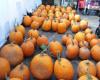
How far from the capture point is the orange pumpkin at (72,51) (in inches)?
56.2

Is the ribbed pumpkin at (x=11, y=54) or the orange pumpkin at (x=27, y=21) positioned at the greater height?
the orange pumpkin at (x=27, y=21)

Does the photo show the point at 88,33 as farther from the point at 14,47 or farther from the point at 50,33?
the point at 14,47

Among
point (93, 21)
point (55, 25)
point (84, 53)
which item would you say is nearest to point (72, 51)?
point (84, 53)

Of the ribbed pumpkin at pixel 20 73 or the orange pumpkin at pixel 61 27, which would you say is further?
the orange pumpkin at pixel 61 27

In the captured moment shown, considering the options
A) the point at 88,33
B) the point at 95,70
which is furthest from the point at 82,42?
the point at 95,70

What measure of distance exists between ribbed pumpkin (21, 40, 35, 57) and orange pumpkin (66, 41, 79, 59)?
0.24 meters

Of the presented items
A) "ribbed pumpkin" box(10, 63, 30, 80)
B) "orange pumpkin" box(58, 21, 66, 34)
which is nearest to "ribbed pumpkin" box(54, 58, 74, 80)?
"ribbed pumpkin" box(10, 63, 30, 80)

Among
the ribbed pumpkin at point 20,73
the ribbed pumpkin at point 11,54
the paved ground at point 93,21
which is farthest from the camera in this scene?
the paved ground at point 93,21

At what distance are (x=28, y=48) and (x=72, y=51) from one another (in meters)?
0.29

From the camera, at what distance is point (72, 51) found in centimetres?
142

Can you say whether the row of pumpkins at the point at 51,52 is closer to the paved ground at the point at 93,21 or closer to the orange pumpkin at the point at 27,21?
the orange pumpkin at the point at 27,21

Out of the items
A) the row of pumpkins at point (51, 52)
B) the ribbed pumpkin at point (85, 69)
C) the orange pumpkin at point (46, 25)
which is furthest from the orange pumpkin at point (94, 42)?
the orange pumpkin at point (46, 25)

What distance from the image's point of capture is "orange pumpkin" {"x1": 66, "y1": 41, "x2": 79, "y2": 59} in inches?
56.2

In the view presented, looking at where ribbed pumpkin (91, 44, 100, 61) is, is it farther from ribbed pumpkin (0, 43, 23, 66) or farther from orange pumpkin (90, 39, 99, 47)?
ribbed pumpkin (0, 43, 23, 66)
